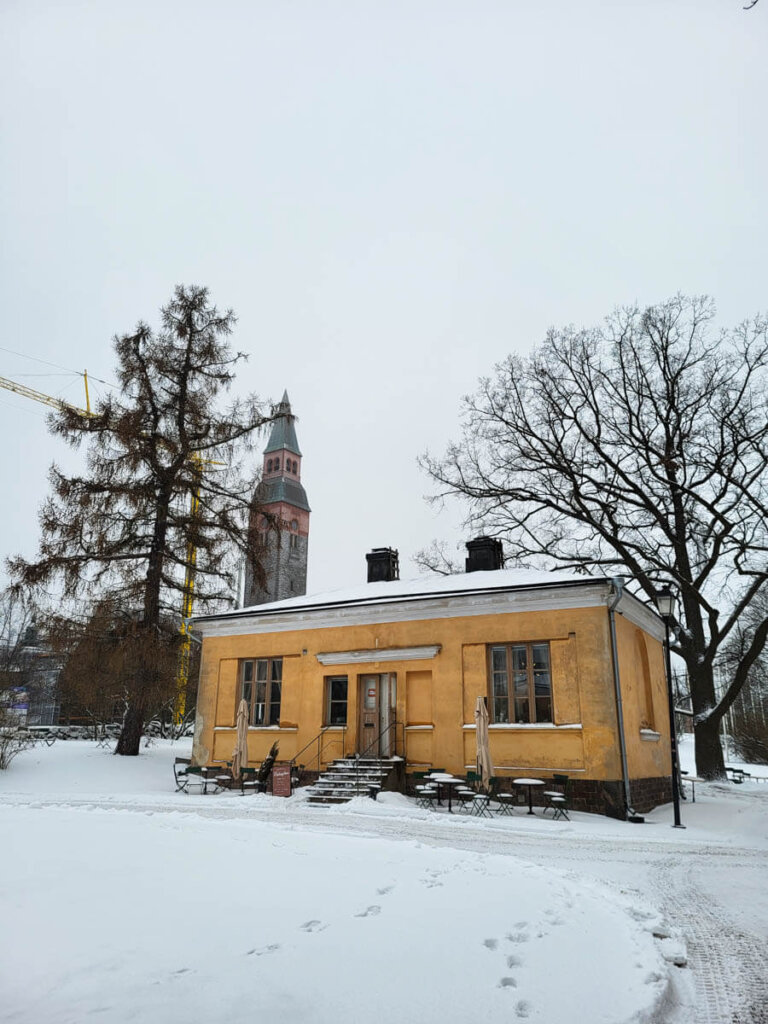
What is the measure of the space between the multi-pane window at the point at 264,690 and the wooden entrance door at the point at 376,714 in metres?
2.50

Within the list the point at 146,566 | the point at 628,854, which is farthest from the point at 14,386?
the point at 628,854

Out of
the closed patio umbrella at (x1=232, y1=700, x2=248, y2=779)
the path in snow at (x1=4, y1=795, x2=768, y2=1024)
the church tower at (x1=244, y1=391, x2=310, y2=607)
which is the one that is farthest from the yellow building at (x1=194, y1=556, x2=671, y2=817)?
the church tower at (x1=244, y1=391, x2=310, y2=607)

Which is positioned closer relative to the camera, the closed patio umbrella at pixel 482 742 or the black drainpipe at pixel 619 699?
the black drainpipe at pixel 619 699

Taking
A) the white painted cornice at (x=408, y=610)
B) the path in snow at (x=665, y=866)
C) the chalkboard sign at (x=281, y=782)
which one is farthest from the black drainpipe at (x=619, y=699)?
the chalkboard sign at (x=281, y=782)

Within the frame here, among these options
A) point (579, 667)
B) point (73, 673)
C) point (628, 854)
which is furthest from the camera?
point (73, 673)

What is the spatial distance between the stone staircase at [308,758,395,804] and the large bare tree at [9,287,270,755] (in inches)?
257

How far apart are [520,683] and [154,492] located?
1237 centimetres

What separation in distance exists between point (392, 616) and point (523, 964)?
532 inches

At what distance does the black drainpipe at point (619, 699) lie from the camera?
14388 mm

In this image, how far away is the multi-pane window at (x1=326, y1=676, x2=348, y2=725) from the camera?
18.3 meters

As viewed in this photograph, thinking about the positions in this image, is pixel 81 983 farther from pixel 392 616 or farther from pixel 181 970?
pixel 392 616

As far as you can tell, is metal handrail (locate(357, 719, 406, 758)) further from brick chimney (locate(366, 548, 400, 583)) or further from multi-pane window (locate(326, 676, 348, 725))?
brick chimney (locate(366, 548, 400, 583))

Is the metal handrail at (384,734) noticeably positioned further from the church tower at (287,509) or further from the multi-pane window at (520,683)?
the church tower at (287,509)

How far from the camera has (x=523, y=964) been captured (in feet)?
14.5
